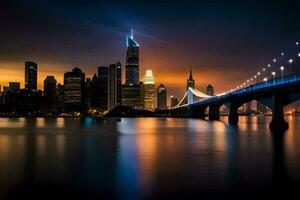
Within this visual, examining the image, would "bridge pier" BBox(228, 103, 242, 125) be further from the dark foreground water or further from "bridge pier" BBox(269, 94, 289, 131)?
the dark foreground water

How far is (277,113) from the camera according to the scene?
280ft

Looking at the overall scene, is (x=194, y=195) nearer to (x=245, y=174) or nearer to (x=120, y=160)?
(x=245, y=174)

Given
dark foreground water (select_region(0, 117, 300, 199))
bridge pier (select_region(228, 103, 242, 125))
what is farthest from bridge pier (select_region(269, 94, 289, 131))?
dark foreground water (select_region(0, 117, 300, 199))

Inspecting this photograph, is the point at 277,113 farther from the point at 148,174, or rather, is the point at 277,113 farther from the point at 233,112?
the point at 148,174

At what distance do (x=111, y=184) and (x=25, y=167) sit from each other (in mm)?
10266

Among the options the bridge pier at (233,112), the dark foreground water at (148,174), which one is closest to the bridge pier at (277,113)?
the bridge pier at (233,112)

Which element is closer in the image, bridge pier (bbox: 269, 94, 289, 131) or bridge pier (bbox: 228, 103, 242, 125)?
bridge pier (bbox: 269, 94, 289, 131)

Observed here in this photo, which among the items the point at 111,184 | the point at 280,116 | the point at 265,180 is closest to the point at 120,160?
the point at 111,184

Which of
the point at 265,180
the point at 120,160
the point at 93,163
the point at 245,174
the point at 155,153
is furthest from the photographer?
the point at 155,153

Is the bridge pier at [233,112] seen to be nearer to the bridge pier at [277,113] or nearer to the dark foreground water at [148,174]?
the bridge pier at [277,113]

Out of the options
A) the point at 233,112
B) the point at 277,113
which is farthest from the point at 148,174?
the point at 233,112

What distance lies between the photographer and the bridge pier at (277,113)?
277 ft

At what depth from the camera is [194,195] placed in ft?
76.2

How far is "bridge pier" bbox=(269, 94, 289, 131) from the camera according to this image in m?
84.5
